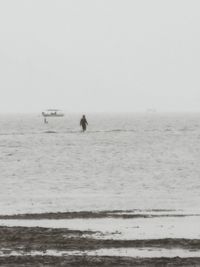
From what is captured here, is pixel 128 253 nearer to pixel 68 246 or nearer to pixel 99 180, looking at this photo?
pixel 68 246

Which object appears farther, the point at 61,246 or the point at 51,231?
the point at 51,231

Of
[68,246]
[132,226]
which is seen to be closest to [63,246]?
[68,246]

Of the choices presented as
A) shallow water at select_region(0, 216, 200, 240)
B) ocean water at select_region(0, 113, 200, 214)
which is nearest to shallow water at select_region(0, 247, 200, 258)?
shallow water at select_region(0, 216, 200, 240)

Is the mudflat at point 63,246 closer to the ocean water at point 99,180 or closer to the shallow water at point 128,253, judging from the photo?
the shallow water at point 128,253

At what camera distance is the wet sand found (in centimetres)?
1262

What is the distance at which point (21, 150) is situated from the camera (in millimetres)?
64000

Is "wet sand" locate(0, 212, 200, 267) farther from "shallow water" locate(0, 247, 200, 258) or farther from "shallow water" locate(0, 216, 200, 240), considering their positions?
"shallow water" locate(0, 216, 200, 240)

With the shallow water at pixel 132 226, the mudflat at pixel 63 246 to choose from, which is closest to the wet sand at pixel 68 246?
the mudflat at pixel 63 246

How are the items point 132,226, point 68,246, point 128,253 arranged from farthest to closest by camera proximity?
1. point 132,226
2. point 68,246
3. point 128,253

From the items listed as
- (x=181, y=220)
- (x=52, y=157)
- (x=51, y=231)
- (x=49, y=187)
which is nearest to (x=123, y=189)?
(x=49, y=187)

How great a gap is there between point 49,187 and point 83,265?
19.1 m

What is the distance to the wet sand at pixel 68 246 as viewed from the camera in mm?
12625

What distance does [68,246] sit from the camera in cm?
1428

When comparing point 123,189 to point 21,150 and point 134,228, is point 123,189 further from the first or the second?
point 21,150
